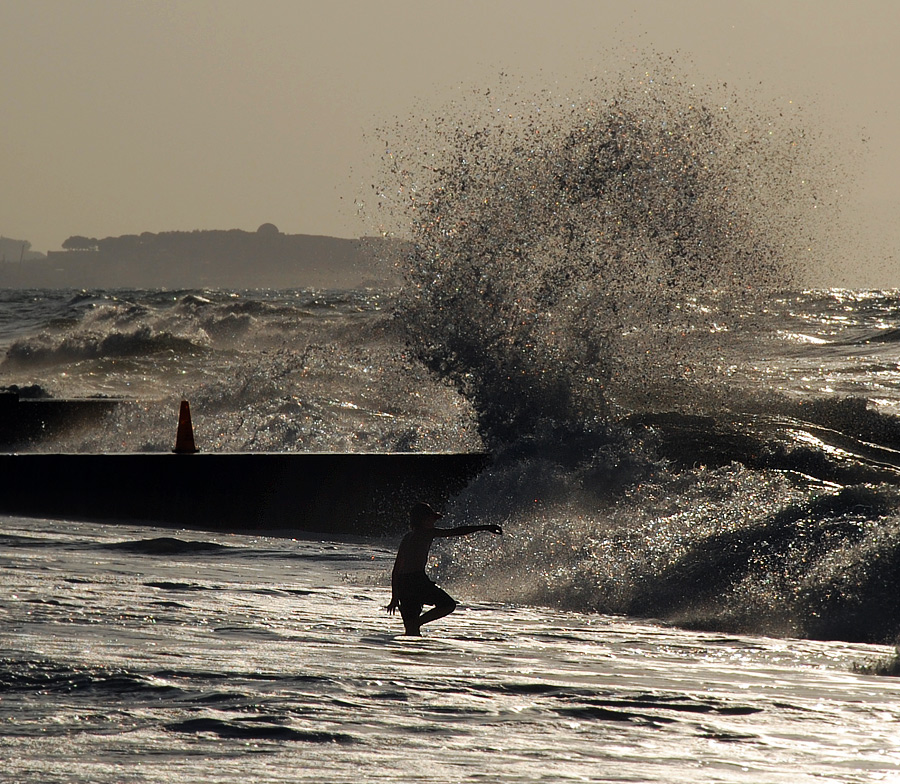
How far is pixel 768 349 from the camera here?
2591 centimetres

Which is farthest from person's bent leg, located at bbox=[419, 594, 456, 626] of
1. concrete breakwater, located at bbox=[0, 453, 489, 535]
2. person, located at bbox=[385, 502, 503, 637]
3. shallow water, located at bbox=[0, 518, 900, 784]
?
concrete breakwater, located at bbox=[0, 453, 489, 535]

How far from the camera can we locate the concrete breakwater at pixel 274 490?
9.87 meters

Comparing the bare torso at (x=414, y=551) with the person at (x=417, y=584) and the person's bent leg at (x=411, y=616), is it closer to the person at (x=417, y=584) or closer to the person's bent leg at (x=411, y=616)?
the person at (x=417, y=584)

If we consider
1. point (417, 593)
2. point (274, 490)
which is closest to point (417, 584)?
point (417, 593)

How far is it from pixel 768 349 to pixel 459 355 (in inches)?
588

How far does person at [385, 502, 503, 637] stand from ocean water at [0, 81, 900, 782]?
0.47 ft

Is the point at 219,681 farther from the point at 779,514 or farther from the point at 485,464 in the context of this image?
the point at 485,464

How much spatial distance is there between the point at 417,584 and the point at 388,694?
4.39 feet

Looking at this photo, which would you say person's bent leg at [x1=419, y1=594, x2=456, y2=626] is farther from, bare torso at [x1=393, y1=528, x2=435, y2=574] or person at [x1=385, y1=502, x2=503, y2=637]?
bare torso at [x1=393, y1=528, x2=435, y2=574]

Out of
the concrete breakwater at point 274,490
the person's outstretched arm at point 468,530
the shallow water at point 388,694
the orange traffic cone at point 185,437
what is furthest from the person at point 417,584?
the orange traffic cone at point 185,437

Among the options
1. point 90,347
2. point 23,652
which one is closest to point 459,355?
point 23,652

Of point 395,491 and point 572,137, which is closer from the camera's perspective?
point 395,491

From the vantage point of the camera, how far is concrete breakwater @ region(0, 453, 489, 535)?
9867 millimetres

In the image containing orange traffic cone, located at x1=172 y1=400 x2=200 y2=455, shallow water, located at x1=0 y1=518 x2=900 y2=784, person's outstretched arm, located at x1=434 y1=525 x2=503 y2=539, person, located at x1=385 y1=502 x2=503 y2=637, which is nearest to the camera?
shallow water, located at x1=0 y1=518 x2=900 y2=784
